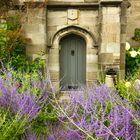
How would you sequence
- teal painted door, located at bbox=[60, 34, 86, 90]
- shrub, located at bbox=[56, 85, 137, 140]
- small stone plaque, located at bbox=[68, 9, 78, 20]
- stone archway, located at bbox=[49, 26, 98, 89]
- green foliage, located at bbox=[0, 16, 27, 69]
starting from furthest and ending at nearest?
1. teal painted door, located at bbox=[60, 34, 86, 90]
2. stone archway, located at bbox=[49, 26, 98, 89]
3. small stone plaque, located at bbox=[68, 9, 78, 20]
4. green foliage, located at bbox=[0, 16, 27, 69]
5. shrub, located at bbox=[56, 85, 137, 140]

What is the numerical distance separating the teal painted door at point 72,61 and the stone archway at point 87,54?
305mm

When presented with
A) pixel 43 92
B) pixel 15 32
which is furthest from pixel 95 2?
pixel 43 92

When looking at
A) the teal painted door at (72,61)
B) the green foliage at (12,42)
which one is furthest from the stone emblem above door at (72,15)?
the green foliage at (12,42)

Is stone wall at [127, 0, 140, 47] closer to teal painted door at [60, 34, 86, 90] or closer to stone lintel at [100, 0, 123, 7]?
teal painted door at [60, 34, 86, 90]

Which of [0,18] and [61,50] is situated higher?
[0,18]

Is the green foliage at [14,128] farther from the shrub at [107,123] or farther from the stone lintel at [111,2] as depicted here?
the stone lintel at [111,2]

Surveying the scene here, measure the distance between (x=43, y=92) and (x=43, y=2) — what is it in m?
5.39

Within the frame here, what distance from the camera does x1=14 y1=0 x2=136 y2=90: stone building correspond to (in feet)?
28.3

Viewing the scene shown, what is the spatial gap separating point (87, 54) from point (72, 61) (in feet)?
2.00

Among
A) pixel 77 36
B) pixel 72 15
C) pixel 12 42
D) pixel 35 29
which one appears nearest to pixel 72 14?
pixel 72 15

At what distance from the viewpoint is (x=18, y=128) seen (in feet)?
8.45

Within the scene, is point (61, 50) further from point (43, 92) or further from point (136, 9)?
point (43, 92)

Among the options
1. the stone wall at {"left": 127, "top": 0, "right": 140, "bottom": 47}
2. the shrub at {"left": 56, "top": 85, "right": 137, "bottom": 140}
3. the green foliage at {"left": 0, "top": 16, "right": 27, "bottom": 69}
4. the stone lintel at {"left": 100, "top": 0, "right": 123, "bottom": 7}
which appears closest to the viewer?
the shrub at {"left": 56, "top": 85, "right": 137, "bottom": 140}

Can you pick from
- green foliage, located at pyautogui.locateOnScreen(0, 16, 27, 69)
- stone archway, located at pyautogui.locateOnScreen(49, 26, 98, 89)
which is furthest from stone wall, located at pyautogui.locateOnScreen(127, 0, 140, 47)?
green foliage, located at pyautogui.locateOnScreen(0, 16, 27, 69)
